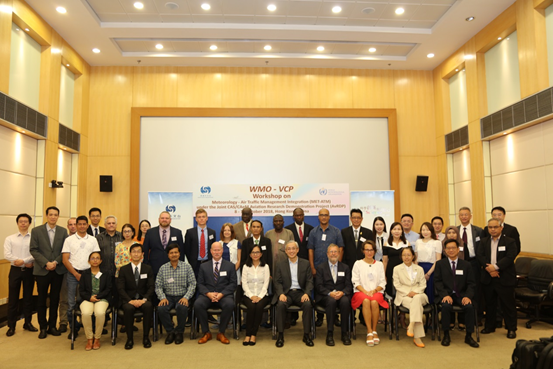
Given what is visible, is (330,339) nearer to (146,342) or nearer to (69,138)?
(146,342)

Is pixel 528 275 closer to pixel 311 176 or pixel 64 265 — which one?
pixel 311 176

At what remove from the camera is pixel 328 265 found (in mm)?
5129

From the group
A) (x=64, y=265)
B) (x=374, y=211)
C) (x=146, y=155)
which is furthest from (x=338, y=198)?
(x=64, y=265)

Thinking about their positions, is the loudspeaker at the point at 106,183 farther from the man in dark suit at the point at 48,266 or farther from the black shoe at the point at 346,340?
the black shoe at the point at 346,340

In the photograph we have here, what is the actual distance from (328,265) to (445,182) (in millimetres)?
5260

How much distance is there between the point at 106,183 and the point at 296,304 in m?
5.71

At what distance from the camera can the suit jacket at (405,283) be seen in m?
4.94

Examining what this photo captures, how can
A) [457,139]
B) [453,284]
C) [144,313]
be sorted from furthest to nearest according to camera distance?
[457,139], [453,284], [144,313]

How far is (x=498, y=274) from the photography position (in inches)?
204

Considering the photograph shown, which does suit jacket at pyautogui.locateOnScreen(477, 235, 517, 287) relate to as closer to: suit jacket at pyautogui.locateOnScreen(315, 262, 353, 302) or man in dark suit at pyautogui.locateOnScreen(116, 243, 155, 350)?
suit jacket at pyautogui.locateOnScreen(315, 262, 353, 302)

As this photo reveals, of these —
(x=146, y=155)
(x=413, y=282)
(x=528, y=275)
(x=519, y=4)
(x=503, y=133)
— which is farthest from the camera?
(x=146, y=155)

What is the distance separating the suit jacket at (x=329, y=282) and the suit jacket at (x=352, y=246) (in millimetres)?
495

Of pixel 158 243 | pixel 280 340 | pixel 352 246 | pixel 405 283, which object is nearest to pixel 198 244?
pixel 158 243

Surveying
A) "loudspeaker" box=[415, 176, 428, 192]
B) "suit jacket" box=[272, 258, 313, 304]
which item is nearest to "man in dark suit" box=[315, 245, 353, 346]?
"suit jacket" box=[272, 258, 313, 304]
